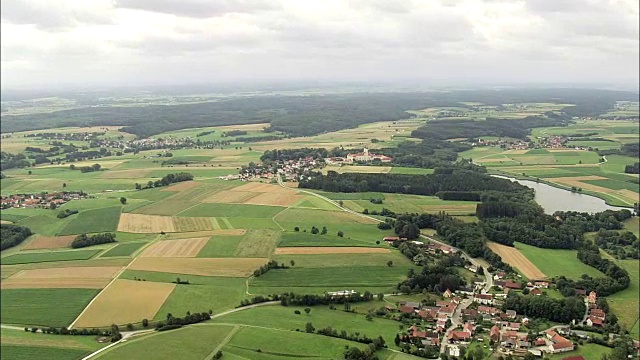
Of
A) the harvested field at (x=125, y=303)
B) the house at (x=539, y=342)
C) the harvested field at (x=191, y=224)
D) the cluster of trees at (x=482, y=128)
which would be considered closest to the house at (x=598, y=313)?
the house at (x=539, y=342)

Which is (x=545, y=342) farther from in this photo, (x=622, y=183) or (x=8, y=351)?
(x=622, y=183)

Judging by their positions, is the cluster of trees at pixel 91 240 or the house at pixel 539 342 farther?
the cluster of trees at pixel 91 240

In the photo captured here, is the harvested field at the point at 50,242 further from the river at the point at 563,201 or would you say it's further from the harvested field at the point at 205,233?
the river at the point at 563,201

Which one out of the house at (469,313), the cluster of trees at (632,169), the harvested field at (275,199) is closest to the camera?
the house at (469,313)

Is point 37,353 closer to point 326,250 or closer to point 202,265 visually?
point 202,265

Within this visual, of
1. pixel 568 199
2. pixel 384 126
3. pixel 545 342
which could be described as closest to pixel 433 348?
pixel 545 342

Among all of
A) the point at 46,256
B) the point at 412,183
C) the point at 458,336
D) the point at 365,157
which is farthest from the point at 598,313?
the point at 365,157
